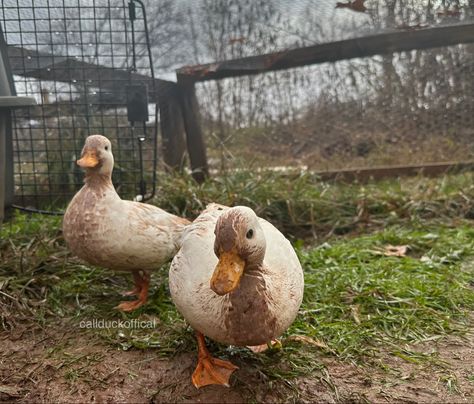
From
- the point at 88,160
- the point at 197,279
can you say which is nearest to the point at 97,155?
the point at 88,160

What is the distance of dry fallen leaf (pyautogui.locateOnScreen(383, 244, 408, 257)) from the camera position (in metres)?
2.78

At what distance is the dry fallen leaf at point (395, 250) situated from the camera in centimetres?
Result: 278

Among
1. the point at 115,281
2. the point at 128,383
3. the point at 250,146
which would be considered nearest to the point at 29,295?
the point at 115,281

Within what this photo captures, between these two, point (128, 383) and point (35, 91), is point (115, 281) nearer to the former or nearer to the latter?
point (128, 383)

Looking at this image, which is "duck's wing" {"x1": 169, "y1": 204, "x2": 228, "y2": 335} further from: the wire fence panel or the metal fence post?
the wire fence panel

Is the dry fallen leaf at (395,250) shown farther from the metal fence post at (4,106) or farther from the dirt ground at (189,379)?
the metal fence post at (4,106)

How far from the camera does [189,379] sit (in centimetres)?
165

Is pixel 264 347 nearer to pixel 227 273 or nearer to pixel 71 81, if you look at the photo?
pixel 227 273

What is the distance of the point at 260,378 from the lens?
1.63m

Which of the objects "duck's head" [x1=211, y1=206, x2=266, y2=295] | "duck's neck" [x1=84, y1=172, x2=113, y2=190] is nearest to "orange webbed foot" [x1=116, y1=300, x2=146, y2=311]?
"duck's neck" [x1=84, y1=172, x2=113, y2=190]

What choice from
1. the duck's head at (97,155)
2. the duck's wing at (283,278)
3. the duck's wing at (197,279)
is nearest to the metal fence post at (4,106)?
the duck's head at (97,155)

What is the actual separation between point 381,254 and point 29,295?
1848 millimetres

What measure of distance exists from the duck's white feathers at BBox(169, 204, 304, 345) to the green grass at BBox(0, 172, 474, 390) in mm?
240

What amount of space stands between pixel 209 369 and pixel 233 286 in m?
0.43
